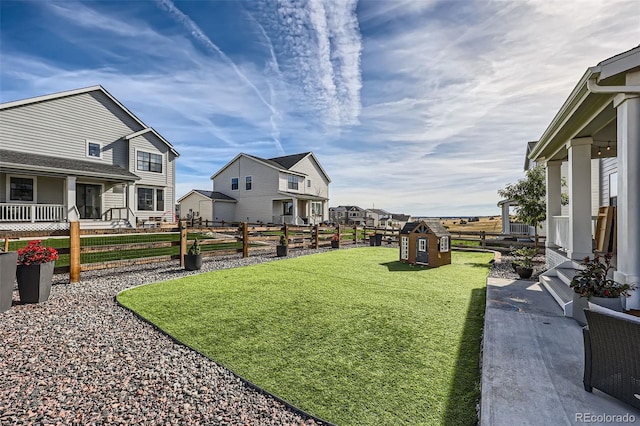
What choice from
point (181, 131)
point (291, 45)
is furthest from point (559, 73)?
point (181, 131)

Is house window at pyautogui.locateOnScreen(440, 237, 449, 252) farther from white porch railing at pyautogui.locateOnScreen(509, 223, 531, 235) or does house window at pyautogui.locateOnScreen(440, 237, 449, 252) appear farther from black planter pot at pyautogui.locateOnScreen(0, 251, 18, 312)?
white porch railing at pyautogui.locateOnScreen(509, 223, 531, 235)

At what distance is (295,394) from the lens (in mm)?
2594

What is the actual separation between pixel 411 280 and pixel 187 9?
10215mm

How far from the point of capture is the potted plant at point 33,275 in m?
5.18

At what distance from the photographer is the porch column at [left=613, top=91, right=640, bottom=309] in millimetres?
3545

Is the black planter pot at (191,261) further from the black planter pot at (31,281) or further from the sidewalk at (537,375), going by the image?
the sidewalk at (537,375)

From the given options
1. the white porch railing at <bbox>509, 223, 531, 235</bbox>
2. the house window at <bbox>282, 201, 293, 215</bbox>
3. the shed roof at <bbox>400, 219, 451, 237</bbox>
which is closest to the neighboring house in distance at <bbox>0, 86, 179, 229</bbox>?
the house window at <bbox>282, 201, 293, 215</bbox>

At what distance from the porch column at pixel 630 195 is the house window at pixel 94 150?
2240cm

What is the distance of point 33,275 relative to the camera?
519 cm

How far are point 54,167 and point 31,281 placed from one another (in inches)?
469

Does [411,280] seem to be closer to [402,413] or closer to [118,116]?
[402,413]

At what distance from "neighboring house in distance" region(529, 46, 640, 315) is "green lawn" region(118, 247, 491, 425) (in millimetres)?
1820

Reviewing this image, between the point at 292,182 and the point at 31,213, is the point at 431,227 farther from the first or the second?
the point at 292,182

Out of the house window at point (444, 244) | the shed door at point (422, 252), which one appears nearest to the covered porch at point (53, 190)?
the shed door at point (422, 252)
